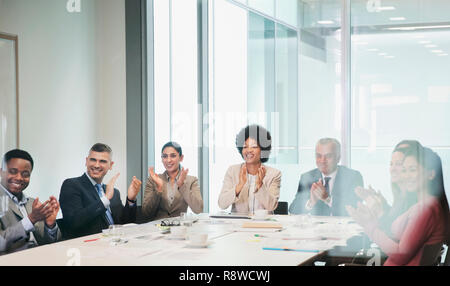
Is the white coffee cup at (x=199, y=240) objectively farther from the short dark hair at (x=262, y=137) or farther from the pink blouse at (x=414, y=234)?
the short dark hair at (x=262, y=137)

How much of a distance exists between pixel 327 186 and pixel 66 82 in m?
2.80

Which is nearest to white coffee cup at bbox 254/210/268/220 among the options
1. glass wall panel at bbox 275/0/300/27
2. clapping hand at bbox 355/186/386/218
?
clapping hand at bbox 355/186/386/218

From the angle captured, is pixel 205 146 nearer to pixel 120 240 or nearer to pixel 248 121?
pixel 248 121

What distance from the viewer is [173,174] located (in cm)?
477

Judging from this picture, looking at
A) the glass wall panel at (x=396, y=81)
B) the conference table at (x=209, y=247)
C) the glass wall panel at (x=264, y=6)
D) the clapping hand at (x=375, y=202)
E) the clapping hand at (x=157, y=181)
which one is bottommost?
the conference table at (x=209, y=247)

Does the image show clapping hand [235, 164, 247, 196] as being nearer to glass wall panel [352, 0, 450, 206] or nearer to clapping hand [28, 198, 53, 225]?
glass wall panel [352, 0, 450, 206]

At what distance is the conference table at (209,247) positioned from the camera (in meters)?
2.55

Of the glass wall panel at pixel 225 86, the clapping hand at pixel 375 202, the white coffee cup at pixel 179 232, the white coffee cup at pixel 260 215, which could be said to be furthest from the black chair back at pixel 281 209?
the white coffee cup at pixel 179 232

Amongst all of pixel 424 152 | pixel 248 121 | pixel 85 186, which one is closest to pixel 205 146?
pixel 248 121

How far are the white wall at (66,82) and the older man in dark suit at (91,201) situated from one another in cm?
131

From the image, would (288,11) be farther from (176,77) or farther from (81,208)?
(81,208)

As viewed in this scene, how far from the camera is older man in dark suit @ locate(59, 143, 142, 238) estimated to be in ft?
12.9

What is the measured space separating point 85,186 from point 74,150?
5.79 feet

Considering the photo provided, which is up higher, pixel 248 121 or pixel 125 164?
pixel 248 121
